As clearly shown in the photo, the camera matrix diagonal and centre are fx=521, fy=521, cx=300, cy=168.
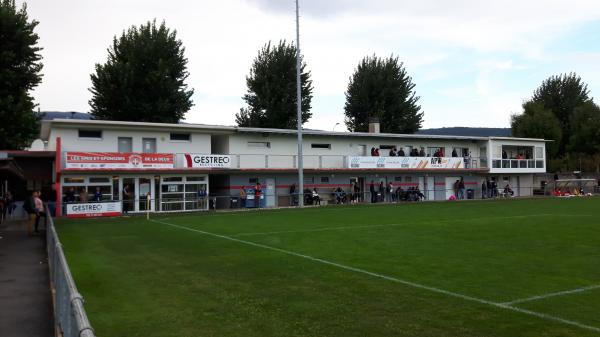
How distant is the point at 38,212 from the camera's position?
2148 cm

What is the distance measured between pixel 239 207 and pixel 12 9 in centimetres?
2174

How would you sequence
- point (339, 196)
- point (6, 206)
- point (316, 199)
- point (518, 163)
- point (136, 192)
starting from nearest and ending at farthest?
point (6, 206) → point (136, 192) → point (316, 199) → point (339, 196) → point (518, 163)

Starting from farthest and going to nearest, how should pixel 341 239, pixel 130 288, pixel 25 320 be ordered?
pixel 341 239 < pixel 130 288 < pixel 25 320

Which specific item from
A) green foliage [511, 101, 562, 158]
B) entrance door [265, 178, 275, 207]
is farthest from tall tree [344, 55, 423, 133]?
entrance door [265, 178, 275, 207]

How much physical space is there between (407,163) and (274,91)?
704 inches

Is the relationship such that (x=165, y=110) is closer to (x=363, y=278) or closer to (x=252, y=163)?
(x=252, y=163)

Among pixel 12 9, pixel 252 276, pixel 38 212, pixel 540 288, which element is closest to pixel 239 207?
pixel 38 212

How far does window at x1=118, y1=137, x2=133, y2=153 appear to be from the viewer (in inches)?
1391

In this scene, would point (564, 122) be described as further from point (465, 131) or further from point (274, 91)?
point (465, 131)

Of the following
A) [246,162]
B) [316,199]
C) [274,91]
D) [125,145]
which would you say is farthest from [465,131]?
[125,145]

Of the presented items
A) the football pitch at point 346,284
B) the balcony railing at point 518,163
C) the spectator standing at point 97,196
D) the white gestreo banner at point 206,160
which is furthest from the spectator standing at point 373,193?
the football pitch at point 346,284

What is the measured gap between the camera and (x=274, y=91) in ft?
182

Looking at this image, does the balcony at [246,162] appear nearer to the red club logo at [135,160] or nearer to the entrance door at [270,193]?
the red club logo at [135,160]

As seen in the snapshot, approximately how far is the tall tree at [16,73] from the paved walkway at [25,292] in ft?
73.4
